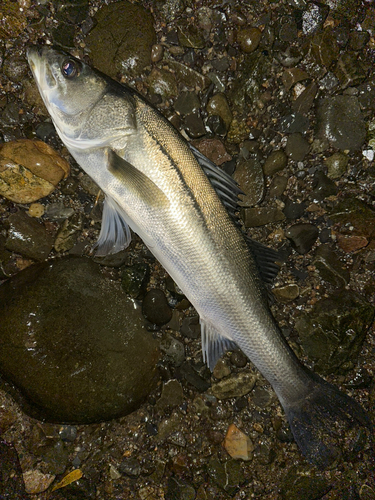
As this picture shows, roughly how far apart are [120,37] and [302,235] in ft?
7.44

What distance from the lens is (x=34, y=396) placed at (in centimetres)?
232

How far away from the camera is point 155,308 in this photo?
2561 mm

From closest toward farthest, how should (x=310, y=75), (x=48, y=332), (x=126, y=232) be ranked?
1. (x=48, y=332)
2. (x=126, y=232)
3. (x=310, y=75)

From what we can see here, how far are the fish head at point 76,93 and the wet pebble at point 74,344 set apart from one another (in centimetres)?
108

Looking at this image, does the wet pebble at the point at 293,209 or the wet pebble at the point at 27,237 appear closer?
the wet pebble at the point at 27,237

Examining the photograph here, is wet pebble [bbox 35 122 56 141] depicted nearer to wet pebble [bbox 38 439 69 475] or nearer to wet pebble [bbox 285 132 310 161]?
wet pebble [bbox 285 132 310 161]

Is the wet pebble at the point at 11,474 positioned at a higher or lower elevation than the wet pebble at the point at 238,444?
higher

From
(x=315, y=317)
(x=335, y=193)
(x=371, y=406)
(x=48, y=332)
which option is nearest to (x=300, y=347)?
(x=315, y=317)

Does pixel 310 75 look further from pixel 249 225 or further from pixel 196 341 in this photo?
pixel 196 341

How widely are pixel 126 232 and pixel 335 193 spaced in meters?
1.88

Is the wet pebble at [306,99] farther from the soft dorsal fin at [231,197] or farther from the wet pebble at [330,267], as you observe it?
the wet pebble at [330,267]

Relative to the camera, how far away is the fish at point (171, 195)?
2.03 meters

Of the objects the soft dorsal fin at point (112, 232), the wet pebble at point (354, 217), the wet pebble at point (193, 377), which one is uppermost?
the soft dorsal fin at point (112, 232)

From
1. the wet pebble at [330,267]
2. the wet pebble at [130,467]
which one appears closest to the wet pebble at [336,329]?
the wet pebble at [330,267]
